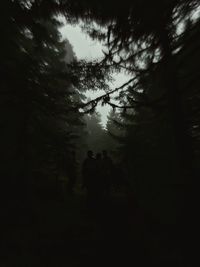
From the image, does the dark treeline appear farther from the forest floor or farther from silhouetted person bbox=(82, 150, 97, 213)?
silhouetted person bbox=(82, 150, 97, 213)

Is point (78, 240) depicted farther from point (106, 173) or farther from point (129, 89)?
point (129, 89)

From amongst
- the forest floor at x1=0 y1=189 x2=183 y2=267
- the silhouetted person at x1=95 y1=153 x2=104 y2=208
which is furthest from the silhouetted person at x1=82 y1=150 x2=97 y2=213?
the forest floor at x1=0 y1=189 x2=183 y2=267

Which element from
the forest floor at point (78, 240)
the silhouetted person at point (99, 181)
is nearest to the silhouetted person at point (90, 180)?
the silhouetted person at point (99, 181)

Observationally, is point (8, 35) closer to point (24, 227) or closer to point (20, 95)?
point (20, 95)

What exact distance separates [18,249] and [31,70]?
19.5 ft

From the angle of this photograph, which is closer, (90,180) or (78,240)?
(78,240)

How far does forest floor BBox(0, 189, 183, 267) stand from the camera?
456 centimetres

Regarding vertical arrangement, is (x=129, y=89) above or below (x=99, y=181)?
above

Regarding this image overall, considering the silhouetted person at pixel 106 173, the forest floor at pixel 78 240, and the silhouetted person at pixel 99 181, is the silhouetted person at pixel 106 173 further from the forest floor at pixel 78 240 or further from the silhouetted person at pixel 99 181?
the forest floor at pixel 78 240

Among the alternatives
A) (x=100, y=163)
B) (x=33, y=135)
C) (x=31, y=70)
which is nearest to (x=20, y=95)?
(x=31, y=70)

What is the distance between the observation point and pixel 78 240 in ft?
18.0

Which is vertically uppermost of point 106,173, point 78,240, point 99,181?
point 106,173

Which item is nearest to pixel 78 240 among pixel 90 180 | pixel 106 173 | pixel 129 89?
pixel 90 180

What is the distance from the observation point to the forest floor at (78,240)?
456cm
